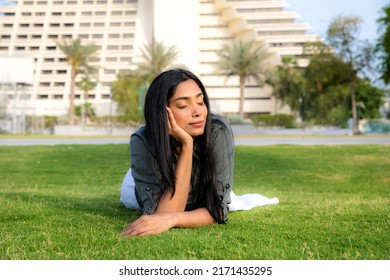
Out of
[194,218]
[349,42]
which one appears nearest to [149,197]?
[194,218]

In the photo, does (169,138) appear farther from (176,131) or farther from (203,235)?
(203,235)

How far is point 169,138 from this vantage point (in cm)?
342

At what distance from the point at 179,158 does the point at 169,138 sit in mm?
128

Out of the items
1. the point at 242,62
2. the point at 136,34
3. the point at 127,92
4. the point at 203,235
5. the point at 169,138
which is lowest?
the point at 127,92

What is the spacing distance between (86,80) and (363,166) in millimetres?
50487

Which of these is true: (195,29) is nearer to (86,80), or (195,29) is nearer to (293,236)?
(86,80)

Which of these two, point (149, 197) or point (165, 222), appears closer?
point (165, 222)

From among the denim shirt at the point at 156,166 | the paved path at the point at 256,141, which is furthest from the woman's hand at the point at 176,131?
the paved path at the point at 256,141

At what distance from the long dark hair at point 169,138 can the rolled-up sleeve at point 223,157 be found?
0.03m

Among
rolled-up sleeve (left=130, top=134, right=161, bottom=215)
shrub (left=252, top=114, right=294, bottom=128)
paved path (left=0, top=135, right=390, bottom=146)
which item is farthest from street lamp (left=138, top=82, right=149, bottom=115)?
rolled-up sleeve (left=130, top=134, right=161, bottom=215)

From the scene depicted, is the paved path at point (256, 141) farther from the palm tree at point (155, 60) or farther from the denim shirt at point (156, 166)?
the palm tree at point (155, 60)

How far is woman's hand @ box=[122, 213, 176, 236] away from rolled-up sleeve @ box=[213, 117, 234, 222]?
0.39 metres

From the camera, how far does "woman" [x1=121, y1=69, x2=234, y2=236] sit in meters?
3.36

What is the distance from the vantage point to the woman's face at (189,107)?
336 cm
